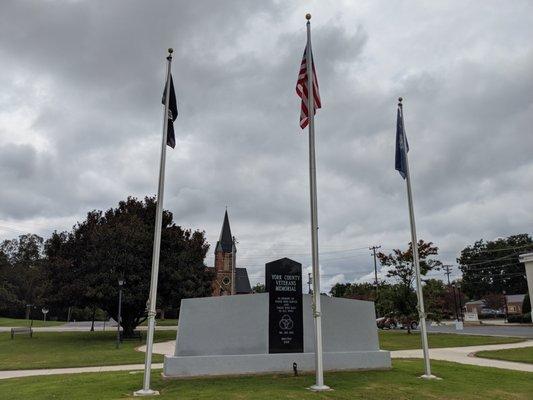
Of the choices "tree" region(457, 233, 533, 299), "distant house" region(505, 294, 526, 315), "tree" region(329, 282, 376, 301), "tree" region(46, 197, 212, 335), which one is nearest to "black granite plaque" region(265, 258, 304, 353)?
"tree" region(46, 197, 212, 335)

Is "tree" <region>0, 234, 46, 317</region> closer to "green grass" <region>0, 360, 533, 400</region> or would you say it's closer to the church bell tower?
the church bell tower

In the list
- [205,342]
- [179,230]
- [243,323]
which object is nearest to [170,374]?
[205,342]

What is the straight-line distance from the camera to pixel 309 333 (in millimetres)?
13312

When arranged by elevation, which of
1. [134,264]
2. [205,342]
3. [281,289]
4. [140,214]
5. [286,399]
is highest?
[140,214]

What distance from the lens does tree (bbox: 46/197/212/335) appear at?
2894cm

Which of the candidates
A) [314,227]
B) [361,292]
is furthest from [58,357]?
[361,292]

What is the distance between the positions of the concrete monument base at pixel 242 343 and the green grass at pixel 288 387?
0.43 meters

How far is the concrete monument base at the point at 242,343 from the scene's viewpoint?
39.8 ft

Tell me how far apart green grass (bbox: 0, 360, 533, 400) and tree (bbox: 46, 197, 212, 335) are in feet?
52.5

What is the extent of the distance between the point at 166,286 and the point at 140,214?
20.7 feet

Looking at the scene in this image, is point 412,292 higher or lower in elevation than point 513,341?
higher

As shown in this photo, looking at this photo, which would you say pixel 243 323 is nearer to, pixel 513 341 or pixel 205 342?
pixel 205 342

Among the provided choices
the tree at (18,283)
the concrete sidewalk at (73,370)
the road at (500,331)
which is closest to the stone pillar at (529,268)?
the road at (500,331)

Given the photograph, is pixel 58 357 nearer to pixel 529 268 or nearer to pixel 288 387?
pixel 288 387
